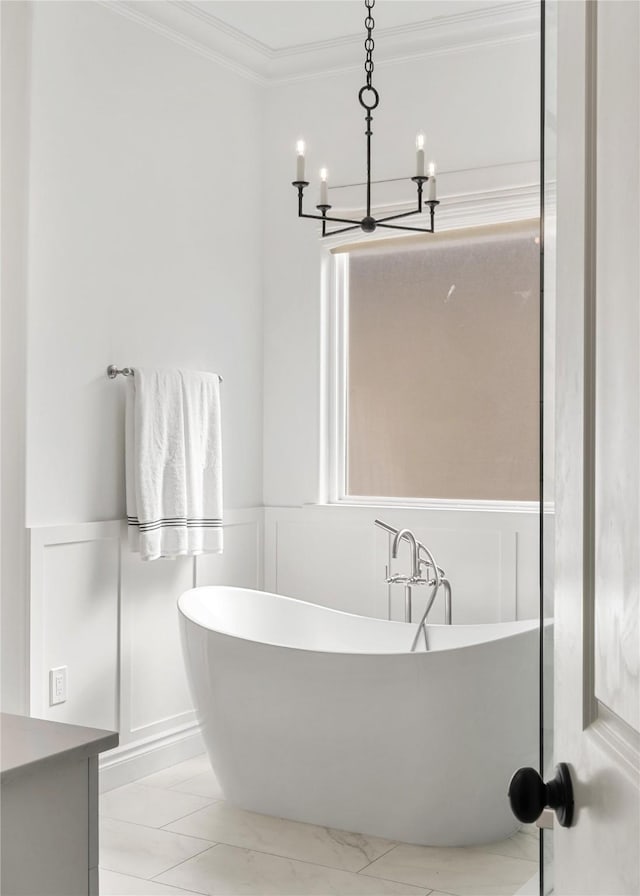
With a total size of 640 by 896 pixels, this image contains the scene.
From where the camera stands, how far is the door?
0.64 meters

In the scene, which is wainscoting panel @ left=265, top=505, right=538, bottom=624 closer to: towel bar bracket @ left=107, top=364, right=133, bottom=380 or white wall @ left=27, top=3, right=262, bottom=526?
white wall @ left=27, top=3, right=262, bottom=526

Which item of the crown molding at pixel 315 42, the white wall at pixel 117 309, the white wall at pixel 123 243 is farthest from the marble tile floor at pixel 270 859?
the crown molding at pixel 315 42

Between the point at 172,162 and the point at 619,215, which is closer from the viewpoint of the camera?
the point at 619,215

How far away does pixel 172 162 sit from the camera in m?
3.92

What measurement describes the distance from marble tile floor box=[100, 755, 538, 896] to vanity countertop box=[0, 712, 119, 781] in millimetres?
1476

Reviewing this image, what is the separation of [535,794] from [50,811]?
0.77m

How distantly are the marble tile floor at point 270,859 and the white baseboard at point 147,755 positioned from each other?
0.16 meters

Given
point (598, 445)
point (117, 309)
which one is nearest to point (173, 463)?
point (117, 309)

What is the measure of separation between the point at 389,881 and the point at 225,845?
23.0 inches

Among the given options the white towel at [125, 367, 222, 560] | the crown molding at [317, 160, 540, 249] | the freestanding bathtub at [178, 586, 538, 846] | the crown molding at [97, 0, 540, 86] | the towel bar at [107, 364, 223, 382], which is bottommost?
the freestanding bathtub at [178, 586, 538, 846]

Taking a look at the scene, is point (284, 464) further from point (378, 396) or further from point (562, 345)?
point (562, 345)

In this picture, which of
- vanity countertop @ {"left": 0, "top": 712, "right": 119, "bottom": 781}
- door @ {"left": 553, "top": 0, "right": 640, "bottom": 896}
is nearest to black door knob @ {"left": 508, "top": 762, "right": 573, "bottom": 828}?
door @ {"left": 553, "top": 0, "right": 640, "bottom": 896}

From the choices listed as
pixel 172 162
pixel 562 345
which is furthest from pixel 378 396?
pixel 562 345

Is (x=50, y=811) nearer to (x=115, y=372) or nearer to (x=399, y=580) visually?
(x=115, y=372)
